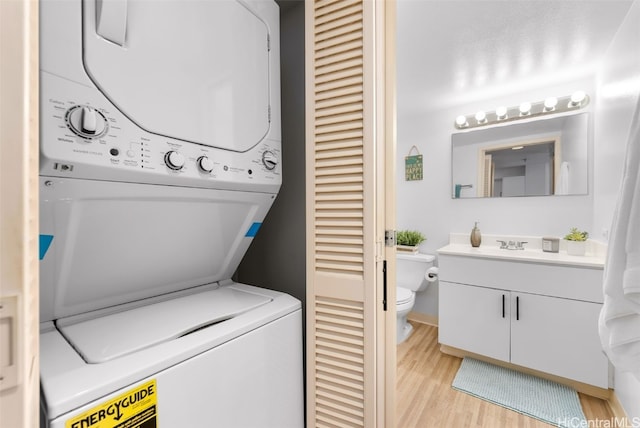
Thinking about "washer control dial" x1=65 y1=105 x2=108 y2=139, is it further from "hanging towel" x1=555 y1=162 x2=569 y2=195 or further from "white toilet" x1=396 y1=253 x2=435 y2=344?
"hanging towel" x1=555 y1=162 x2=569 y2=195

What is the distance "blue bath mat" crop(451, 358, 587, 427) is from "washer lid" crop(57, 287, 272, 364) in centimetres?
184

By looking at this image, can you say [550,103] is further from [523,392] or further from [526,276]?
[523,392]

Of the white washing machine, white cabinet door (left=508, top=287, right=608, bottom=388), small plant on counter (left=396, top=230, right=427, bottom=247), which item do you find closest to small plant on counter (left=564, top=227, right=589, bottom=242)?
white cabinet door (left=508, top=287, right=608, bottom=388)

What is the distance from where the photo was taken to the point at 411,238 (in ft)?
10.0

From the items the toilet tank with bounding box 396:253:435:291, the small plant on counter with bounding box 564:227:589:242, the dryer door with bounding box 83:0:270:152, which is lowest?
the toilet tank with bounding box 396:253:435:291

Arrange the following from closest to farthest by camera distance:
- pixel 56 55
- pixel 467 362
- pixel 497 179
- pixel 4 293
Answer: pixel 4 293, pixel 56 55, pixel 467 362, pixel 497 179

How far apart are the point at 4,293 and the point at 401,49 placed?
7.00 ft

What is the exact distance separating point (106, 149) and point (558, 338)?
2674mm

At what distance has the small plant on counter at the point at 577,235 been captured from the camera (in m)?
2.14

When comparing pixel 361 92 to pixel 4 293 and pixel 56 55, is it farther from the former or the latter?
pixel 4 293

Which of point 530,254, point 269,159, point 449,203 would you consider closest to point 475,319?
point 530,254

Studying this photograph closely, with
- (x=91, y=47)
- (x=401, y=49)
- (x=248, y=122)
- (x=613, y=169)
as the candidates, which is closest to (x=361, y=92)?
(x=248, y=122)

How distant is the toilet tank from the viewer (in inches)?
112

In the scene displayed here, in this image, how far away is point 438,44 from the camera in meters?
1.79
